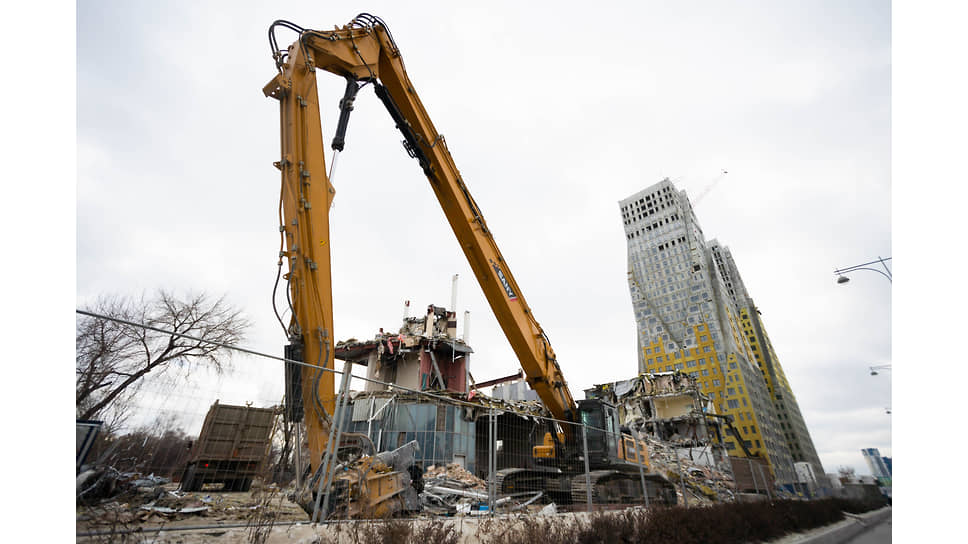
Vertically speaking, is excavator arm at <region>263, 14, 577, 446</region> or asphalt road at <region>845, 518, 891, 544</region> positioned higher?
excavator arm at <region>263, 14, 577, 446</region>

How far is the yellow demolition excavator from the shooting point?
5145 mm

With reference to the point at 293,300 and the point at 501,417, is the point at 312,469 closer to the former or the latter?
the point at 293,300

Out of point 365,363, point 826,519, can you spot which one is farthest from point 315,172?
point 365,363

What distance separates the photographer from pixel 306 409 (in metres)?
5.06

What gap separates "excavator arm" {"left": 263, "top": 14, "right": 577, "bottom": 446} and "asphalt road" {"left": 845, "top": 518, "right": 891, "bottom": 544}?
29.9 feet

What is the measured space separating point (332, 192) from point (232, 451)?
155 inches

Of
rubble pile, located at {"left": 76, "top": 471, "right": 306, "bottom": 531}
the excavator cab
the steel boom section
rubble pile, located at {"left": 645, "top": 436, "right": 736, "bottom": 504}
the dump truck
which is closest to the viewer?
rubble pile, located at {"left": 76, "top": 471, "right": 306, "bottom": 531}

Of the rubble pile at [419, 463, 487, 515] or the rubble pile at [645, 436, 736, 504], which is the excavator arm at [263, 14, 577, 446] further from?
the rubble pile at [645, 436, 736, 504]

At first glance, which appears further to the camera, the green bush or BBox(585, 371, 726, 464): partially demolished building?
BBox(585, 371, 726, 464): partially demolished building

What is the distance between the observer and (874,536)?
40.8 feet

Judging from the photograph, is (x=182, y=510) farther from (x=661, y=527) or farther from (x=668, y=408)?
(x=668, y=408)

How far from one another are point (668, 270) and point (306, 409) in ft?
226

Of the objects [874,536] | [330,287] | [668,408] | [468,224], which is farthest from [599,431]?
[668,408]

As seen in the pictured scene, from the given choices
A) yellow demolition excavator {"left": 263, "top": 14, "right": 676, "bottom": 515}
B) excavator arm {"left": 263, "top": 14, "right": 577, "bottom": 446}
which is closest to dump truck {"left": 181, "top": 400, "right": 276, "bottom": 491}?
yellow demolition excavator {"left": 263, "top": 14, "right": 676, "bottom": 515}
